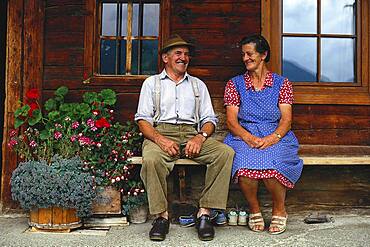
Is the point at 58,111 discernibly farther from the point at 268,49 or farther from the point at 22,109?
the point at 268,49

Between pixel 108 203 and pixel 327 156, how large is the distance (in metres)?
1.96

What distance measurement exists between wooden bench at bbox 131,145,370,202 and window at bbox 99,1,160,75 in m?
0.97

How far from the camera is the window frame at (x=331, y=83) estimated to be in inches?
165

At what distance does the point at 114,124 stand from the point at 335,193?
6.95 ft

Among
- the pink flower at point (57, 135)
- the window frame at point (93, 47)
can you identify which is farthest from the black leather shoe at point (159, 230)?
the window frame at point (93, 47)

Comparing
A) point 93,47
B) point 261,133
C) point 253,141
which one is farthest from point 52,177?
point 261,133

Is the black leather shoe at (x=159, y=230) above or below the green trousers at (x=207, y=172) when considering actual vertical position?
below

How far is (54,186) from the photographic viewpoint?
3414 millimetres

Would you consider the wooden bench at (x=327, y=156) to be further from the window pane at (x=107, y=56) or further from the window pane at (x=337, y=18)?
the window pane at (x=337, y=18)

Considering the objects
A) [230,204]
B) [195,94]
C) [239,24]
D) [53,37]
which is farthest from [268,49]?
[53,37]

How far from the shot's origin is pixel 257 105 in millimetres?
3816

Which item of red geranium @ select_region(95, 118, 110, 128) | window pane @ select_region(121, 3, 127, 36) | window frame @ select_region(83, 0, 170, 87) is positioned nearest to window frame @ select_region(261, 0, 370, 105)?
window frame @ select_region(83, 0, 170, 87)

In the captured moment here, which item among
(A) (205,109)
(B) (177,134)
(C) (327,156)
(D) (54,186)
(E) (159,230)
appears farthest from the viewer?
(C) (327,156)

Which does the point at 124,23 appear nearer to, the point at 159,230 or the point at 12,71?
the point at 12,71
